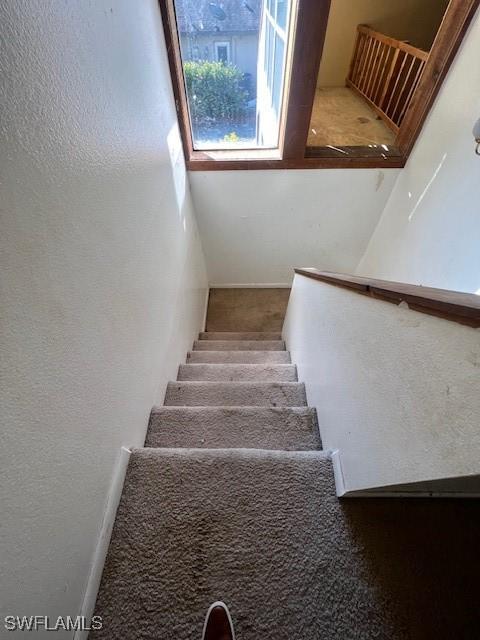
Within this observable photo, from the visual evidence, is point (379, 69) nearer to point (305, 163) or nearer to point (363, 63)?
point (363, 63)

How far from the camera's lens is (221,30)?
6.14 ft


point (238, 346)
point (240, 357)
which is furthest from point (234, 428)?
point (238, 346)

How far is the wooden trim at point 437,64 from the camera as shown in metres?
1.55

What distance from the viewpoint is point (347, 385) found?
0.98m

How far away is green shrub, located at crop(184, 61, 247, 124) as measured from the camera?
2.00 meters

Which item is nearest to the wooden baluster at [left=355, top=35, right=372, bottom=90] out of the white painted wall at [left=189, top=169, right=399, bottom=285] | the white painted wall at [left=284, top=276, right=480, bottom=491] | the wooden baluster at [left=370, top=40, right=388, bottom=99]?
the wooden baluster at [left=370, top=40, right=388, bottom=99]

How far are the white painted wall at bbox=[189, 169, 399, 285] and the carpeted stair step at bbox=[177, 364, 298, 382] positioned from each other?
→ 5.11ft

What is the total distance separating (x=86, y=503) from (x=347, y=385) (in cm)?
85

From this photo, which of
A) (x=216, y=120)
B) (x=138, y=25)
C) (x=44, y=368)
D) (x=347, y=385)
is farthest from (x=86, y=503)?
(x=216, y=120)

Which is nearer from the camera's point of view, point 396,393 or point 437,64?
point 396,393

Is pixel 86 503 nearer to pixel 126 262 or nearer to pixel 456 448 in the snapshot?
pixel 126 262

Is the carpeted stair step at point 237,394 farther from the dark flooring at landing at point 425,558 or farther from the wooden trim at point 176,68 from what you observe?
the wooden trim at point 176,68

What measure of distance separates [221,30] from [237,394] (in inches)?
91.0

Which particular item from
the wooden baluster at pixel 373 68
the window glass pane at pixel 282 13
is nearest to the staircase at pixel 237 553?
the window glass pane at pixel 282 13
